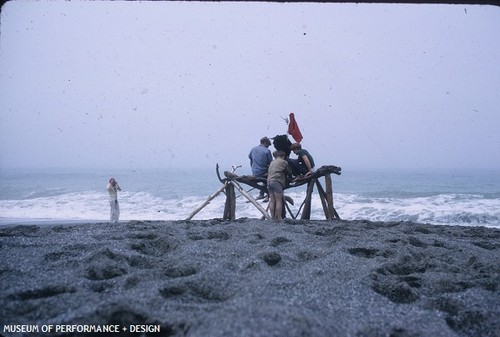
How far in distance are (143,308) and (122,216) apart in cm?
1436

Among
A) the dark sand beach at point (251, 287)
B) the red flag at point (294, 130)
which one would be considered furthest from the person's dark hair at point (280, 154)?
the dark sand beach at point (251, 287)

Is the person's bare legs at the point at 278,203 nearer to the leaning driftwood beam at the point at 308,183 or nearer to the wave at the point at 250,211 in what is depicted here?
the leaning driftwood beam at the point at 308,183

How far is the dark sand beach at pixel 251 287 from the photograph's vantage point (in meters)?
1.86

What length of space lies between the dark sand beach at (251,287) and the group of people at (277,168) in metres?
2.65

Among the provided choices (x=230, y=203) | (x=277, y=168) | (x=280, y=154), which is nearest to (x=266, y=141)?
(x=280, y=154)

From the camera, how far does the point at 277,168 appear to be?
657 cm

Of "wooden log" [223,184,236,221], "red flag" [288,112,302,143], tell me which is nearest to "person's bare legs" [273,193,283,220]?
"wooden log" [223,184,236,221]

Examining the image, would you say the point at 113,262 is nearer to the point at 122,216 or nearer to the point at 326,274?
the point at 326,274

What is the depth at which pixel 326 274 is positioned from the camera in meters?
2.74

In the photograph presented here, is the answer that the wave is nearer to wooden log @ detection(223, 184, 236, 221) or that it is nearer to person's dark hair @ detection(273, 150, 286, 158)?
wooden log @ detection(223, 184, 236, 221)

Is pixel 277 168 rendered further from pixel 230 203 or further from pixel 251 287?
pixel 251 287

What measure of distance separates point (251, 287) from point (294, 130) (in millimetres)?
5648

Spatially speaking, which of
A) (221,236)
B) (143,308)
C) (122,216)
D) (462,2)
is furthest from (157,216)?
(462,2)

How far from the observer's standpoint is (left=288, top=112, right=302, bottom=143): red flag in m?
7.61
